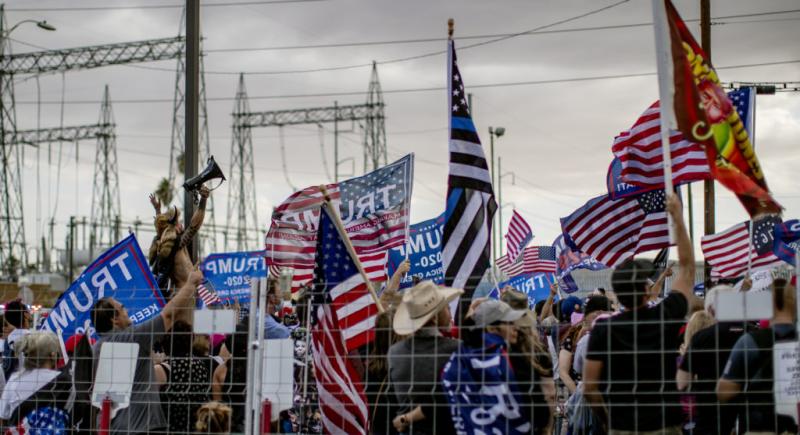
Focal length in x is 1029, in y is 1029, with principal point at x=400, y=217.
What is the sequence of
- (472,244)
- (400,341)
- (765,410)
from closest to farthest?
(765,410), (400,341), (472,244)

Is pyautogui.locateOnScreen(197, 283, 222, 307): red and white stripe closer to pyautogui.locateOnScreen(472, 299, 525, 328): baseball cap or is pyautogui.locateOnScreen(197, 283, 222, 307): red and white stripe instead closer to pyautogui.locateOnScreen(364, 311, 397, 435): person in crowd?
pyautogui.locateOnScreen(364, 311, 397, 435): person in crowd

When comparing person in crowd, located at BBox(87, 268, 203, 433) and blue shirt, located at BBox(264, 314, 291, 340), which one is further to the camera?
blue shirt, located at BBox(264, 314, 291, 340)

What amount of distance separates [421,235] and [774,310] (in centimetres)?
809

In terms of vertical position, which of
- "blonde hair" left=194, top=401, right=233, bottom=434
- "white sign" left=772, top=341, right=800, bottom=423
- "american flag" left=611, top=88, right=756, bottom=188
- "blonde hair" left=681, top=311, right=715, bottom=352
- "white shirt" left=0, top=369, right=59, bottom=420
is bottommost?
"blonde hair" left=194, top=401, right=233, bottom=434

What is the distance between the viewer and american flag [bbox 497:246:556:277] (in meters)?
19.0

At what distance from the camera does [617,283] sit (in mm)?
6773

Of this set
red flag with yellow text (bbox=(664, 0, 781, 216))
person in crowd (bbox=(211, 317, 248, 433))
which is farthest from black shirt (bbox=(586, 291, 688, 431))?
person in crowd (bbox=(211, 317, 248, 433))

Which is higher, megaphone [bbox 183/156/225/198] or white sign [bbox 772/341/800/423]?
megaphone [bbox 183/156/225/198]

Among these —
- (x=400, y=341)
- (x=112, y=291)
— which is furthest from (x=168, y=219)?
(x=400, y=341)

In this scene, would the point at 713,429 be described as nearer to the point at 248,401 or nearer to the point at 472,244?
the point at 472,244

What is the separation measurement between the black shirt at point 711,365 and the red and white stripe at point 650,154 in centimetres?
359

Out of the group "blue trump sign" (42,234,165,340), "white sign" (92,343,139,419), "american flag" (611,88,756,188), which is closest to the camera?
"white sign" (92,343,139,419)

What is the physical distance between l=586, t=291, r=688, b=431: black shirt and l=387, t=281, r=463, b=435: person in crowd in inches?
42.2

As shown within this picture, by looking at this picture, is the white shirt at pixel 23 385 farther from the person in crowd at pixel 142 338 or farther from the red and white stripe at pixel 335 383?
the red and white stripe at pixel 335 383
